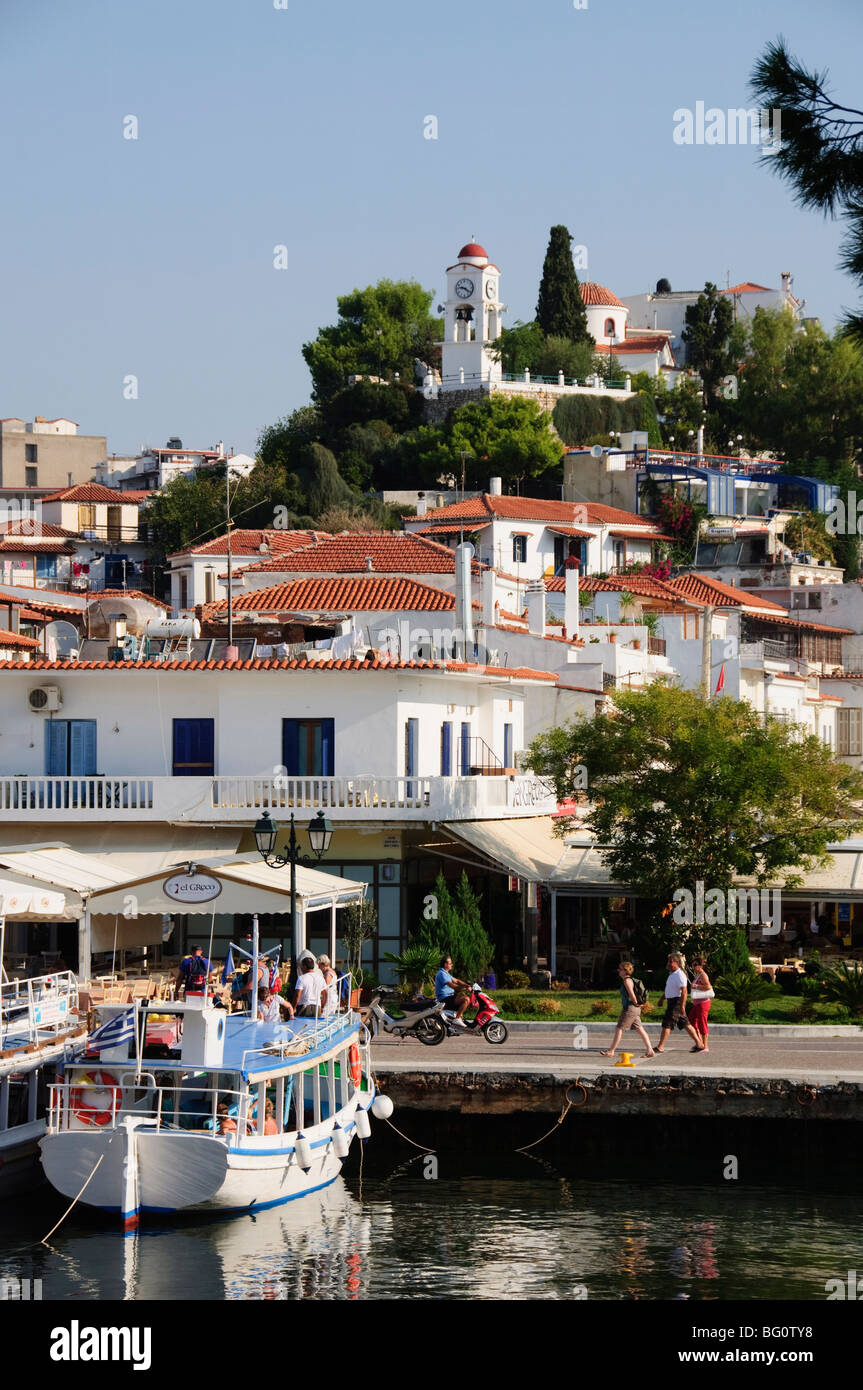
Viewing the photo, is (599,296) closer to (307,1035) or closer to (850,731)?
(850,731)

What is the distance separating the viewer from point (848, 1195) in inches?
885

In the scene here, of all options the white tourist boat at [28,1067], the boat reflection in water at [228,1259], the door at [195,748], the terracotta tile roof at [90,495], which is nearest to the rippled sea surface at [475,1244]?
the boat reflection in water at [228,1259]

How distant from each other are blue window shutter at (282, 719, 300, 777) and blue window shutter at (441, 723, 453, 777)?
3.18m

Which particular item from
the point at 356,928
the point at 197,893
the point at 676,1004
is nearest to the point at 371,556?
the point at 356,928

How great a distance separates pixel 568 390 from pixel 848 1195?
90.6m

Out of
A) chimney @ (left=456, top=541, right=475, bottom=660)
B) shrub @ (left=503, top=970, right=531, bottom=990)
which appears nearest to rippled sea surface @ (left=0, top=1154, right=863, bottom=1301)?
shrub @ (left=503, top=970, right=531, bottom=990)

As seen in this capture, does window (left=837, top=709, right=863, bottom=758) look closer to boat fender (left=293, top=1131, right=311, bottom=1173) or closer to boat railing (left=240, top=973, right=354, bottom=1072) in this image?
boat railing (left=240, top=973, right=354, bottom=1072)

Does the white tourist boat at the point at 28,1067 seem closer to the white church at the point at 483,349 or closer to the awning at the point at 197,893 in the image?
the awning at the point at 197,893

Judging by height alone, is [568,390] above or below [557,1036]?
above

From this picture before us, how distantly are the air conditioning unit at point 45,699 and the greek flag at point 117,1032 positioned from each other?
46.5 ft

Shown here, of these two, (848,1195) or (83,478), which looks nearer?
(848,1195)
